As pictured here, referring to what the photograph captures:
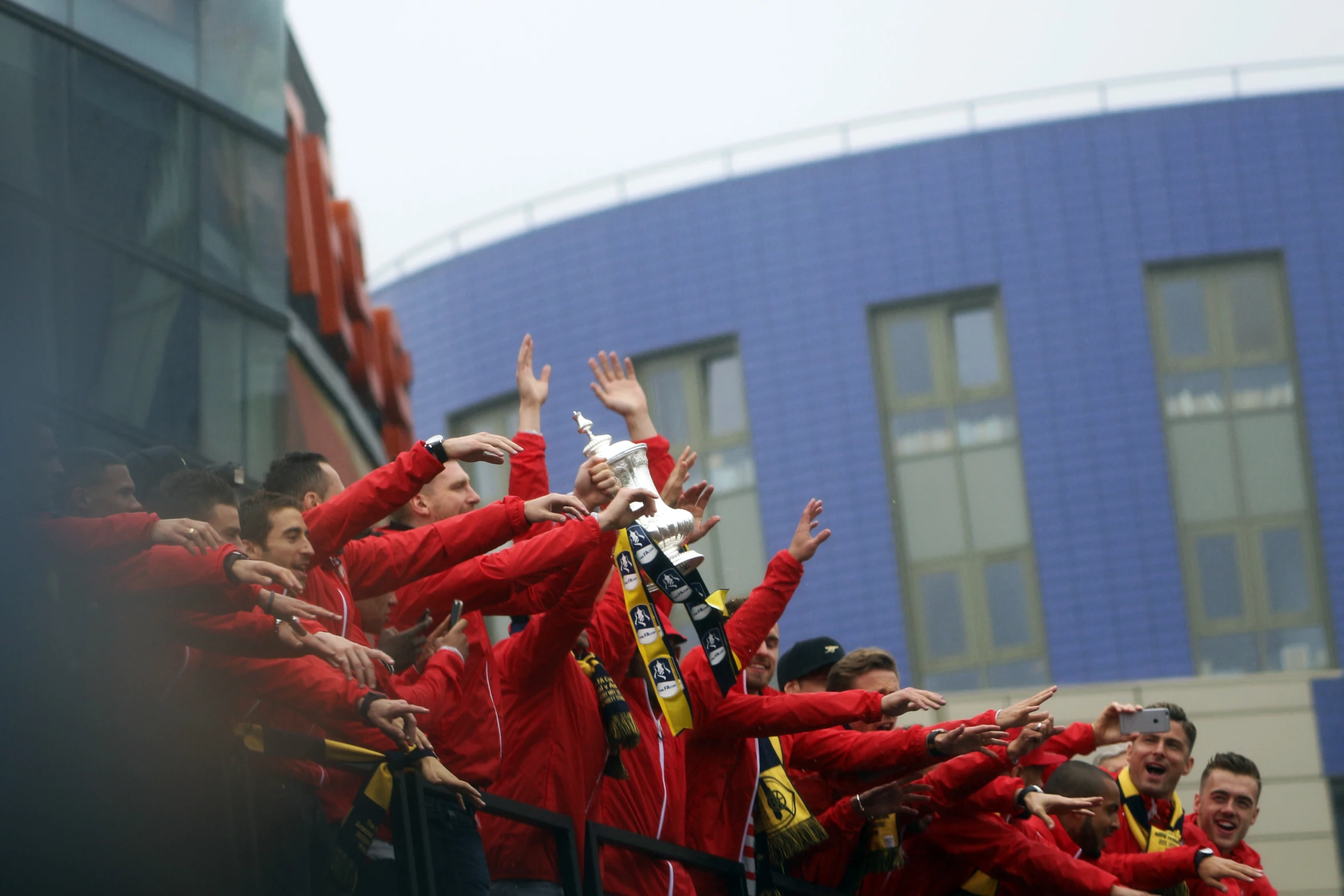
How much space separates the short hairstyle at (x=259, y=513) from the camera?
221 inches

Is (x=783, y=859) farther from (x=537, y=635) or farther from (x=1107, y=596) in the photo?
(x=1107, y=596)

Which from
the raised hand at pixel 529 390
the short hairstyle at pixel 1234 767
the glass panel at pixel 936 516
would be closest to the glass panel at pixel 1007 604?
the glass panel at pixel 936 516

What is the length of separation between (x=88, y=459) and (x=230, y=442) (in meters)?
6.56

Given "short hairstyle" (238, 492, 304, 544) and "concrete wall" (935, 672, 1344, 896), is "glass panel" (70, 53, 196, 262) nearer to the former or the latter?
"short hairstyle" (238, 492, 304, 544)

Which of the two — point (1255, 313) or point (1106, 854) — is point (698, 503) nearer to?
point (1106, 854)

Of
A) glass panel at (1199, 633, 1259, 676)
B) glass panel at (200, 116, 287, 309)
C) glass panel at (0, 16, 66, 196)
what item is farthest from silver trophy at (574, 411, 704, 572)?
glass panel at (1199, 633, 1259, 676)

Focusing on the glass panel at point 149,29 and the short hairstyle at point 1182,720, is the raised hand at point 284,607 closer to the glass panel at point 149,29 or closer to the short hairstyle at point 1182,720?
the short hairstyle at point 1182,720

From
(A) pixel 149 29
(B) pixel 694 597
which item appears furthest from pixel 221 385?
(B) pixel 694 597

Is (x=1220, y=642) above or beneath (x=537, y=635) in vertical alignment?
beneath

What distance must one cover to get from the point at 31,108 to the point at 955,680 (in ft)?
51.5

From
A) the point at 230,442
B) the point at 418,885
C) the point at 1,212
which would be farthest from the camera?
the point at 230,442

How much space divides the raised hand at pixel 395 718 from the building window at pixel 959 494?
18.3m

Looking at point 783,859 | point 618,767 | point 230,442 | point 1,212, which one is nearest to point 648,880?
point 618,767

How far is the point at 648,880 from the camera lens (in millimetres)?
6168
